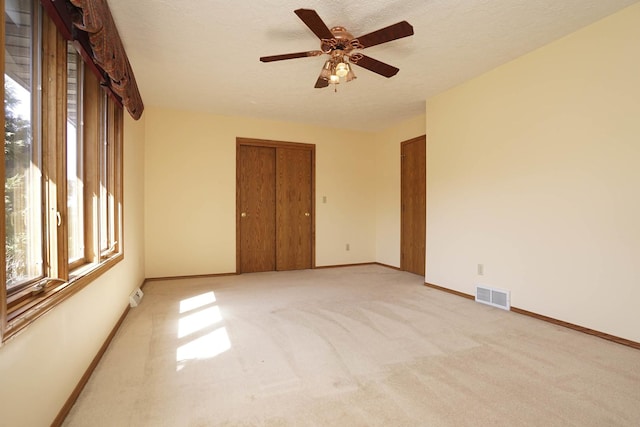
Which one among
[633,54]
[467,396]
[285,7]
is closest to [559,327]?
[467,396]

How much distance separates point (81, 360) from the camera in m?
1.88

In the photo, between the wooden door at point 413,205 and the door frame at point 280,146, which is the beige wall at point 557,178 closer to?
the wooden door at point 413,205

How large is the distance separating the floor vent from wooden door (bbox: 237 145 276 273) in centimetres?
321

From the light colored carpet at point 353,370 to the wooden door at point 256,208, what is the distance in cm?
177

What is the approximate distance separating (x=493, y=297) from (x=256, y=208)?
3.66m

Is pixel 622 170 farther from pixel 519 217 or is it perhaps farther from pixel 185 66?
pixel 185 66

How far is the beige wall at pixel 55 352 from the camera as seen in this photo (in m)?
1.18

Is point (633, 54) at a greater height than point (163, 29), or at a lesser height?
lesser

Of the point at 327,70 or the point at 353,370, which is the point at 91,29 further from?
the point at 353,370

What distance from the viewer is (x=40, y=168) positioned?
5.04 feet

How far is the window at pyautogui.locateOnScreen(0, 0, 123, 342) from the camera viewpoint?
131 cm

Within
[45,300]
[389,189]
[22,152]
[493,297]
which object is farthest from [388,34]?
[389,189]

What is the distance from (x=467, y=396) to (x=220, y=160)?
4437 mm

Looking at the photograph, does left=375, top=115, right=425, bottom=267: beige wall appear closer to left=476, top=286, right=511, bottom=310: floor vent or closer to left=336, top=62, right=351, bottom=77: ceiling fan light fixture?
left=476, top=286, right=511, bottom=310: floor vent
